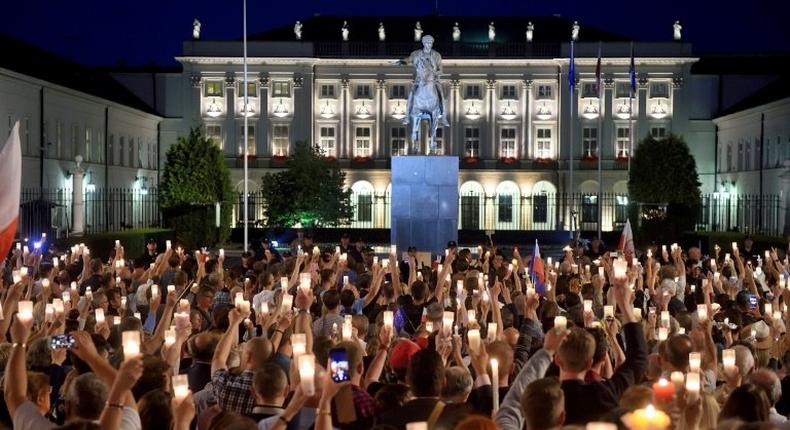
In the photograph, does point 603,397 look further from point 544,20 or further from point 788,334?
point 544,20

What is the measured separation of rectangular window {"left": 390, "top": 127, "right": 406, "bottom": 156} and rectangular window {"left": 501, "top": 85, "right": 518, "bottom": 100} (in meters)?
6.89

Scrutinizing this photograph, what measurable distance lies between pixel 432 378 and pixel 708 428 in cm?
149

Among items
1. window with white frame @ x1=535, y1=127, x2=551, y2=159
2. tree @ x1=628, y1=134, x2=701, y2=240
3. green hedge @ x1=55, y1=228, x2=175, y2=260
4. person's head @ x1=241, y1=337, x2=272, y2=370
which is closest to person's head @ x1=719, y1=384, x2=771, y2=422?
person's head @ x1=241, y1=337, x2=272, y2=370

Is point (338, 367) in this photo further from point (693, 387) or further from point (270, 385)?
point (693, 387)

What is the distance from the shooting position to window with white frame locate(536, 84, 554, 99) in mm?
79688

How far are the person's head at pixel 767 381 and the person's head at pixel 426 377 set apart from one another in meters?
2.14

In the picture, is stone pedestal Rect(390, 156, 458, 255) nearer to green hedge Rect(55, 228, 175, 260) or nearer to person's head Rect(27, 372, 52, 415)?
green hedge Rect(55, 228, 175, 260)

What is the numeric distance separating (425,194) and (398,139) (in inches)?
2039

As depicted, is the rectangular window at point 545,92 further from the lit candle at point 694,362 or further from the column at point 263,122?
the lit candle at point 694,362

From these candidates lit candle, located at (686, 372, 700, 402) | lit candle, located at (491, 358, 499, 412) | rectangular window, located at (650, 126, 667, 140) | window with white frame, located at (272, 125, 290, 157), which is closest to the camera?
lit candle, located at (686, 372, 700, 402)

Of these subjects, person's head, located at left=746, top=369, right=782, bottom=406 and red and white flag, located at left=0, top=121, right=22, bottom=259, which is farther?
red and white flag, located at left=0, top=121, right=22, bottom=259

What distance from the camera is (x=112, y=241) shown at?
3856 centimetres

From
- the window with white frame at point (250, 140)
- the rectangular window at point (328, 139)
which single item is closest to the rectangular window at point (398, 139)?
the rectangular window at point (328, 139)

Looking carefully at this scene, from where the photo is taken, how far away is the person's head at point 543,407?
6086mm
